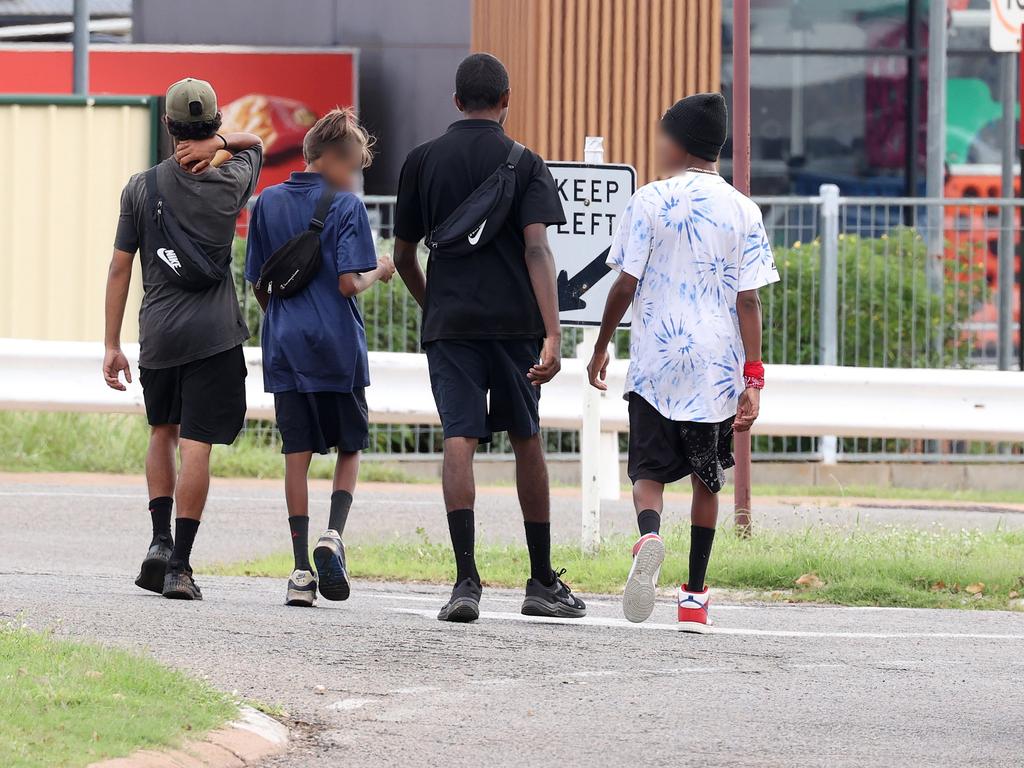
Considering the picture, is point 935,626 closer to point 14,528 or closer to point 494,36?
point 14,528

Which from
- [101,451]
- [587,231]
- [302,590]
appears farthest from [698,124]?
[101,451]

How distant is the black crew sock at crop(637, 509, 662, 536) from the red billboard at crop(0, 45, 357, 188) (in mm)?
16726

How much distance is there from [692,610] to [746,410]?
0.77 m

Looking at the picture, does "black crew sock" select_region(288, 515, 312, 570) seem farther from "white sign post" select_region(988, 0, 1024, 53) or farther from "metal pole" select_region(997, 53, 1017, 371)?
"metal pole" select_region(997, 53, 1017, 371)

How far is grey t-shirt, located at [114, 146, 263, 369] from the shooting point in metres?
7.21

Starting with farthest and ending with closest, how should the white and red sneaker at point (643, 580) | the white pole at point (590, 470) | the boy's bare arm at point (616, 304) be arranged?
the white pole at point (590, 470) < the boy's bare arm at point (616, 304) < the white and red sneaker at point (643, 580)

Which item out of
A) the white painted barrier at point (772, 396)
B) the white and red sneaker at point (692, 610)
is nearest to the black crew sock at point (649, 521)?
the white and red sneaker at point (692, 610)

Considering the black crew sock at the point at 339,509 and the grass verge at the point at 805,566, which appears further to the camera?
the grass verge at the point at 805,566

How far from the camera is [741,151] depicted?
9555 millimetres

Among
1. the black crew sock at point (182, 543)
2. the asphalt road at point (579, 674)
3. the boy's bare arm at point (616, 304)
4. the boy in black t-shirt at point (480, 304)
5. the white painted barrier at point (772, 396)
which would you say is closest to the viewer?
the asphalt road at point (579, 674)

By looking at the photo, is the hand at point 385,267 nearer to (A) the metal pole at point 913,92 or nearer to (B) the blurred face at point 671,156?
(B) the blurred face at point 671,156

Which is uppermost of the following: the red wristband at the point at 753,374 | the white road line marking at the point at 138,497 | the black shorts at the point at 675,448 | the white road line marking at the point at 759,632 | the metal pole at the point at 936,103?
the metal pole at the point at 936,103

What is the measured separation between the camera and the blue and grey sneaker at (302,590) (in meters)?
7.24

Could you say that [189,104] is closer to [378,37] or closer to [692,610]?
[692,610]
